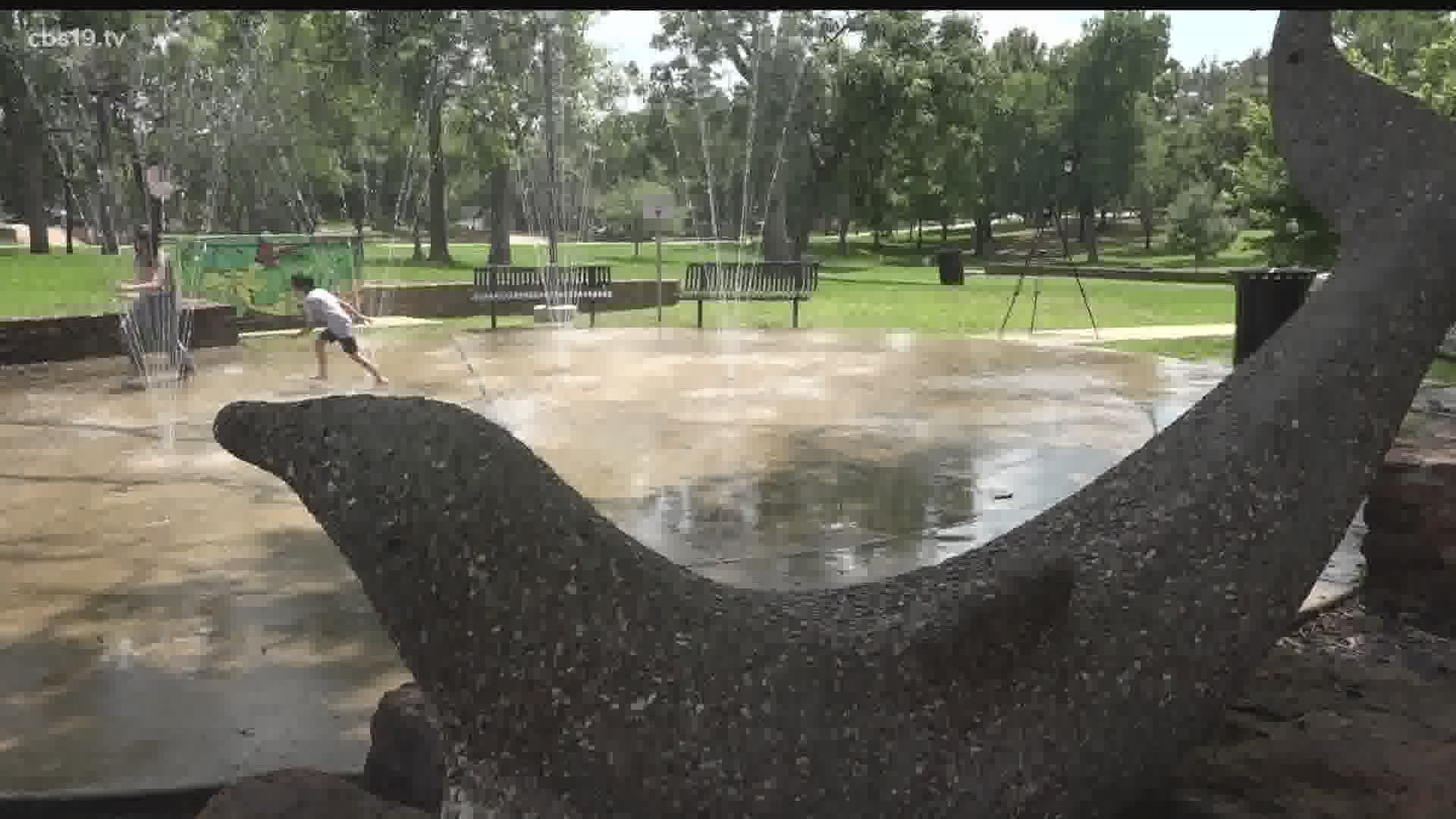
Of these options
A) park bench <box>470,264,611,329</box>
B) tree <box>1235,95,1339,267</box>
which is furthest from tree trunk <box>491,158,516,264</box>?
tree <box>1235,95,1339,267</box>

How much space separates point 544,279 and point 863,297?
8.51 metres

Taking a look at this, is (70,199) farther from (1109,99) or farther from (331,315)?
(1109,99)

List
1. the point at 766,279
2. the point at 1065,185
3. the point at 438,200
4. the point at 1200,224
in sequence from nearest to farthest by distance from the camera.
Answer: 1. the point at 766,279
2. the point at 438,200
3. the point at 1200,224
4. the point at 1065,185

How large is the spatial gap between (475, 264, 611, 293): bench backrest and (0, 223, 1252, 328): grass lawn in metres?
0.82

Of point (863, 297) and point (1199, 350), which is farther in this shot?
point (863, 297)

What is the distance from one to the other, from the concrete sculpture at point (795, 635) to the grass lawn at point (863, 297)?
13722 mm

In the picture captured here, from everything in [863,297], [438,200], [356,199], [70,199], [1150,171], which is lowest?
[863,297]

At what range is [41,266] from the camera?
26969mm

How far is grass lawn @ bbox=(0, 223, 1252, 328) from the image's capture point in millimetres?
17547

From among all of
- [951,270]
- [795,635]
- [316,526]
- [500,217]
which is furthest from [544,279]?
[500,217]

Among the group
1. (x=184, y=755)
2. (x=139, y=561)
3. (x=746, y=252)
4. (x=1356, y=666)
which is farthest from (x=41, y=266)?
(x=1356, y=666)

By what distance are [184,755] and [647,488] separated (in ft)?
11.8

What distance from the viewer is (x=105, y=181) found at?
120 feet

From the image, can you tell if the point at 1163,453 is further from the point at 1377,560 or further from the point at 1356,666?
the point at 1377,560
